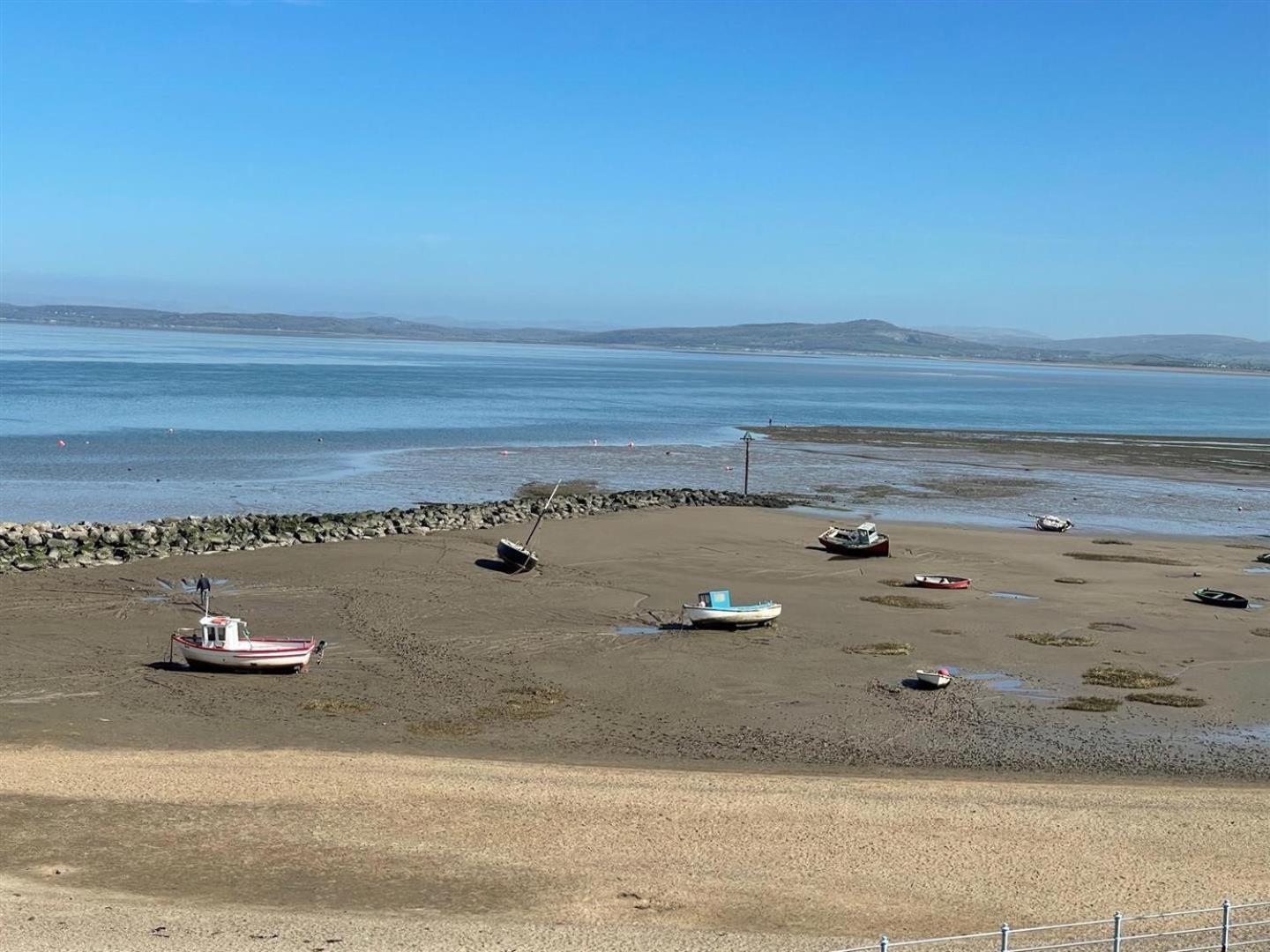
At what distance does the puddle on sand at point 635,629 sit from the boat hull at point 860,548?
35.5 feet

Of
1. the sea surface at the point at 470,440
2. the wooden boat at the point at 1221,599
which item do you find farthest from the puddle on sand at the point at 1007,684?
the sea surface at the point at 470,440

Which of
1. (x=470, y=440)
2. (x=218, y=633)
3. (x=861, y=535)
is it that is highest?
(x=861, y=535)

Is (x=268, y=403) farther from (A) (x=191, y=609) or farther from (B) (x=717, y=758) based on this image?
(B) (x=717, y=758)

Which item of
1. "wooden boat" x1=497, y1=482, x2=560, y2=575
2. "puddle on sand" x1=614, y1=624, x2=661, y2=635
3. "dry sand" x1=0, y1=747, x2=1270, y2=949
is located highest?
"wooden boat" x1=497, y1=482, x2=560, y2=575

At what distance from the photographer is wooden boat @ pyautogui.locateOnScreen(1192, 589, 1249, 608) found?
3294 centimetres

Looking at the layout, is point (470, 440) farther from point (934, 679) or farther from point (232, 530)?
point (934, 679)

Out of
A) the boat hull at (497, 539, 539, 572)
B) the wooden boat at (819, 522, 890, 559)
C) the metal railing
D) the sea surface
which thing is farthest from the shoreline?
the sea surface

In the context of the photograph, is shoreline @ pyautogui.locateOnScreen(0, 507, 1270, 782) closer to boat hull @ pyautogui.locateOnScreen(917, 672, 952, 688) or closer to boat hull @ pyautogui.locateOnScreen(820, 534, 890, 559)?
boat hull @ pyautogui.locateOnScreen(917, 672, 952, 688)

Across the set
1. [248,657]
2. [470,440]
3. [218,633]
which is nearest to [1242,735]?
[248,657]

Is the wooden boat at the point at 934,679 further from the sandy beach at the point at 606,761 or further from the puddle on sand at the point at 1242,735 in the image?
the puddle on sand at the point at 1242,735

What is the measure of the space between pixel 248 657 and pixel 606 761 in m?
8.18

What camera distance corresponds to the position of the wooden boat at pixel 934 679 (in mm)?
24922

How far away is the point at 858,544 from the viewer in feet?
129

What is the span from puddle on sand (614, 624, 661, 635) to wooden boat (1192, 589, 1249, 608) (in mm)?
14490
